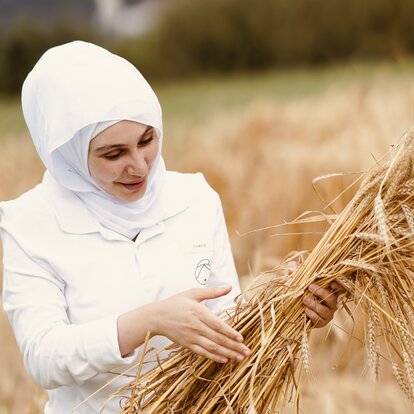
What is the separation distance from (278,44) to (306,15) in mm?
1017

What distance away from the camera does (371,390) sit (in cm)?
324

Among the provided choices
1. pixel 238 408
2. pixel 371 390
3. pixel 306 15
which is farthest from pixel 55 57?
pixel 306 15

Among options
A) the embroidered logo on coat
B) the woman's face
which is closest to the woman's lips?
the woman's face

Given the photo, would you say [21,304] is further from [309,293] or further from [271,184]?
[271,184]

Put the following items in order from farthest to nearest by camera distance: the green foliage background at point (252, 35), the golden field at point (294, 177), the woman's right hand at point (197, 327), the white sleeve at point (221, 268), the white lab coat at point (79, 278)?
the green foliage background at point (252, 35) → the golden field at point (294, 177) → the white sleeve at point (221, 268) → the white lab coat at point (79, 278) → the woman's right hand at point (197, 327)

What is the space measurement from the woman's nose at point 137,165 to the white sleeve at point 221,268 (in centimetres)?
27

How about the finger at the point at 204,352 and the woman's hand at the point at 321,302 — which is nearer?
the finger at the point at 204,352

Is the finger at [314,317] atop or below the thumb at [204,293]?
below

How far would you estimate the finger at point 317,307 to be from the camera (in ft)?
5.42

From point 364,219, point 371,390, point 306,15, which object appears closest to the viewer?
point 364,219

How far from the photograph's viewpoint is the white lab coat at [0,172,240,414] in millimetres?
1646

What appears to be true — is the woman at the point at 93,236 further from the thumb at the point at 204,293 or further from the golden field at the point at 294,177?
the golden field at the point at 294,177

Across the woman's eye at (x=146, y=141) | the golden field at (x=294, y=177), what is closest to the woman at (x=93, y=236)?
the woman's eye at (x=146, y=141)

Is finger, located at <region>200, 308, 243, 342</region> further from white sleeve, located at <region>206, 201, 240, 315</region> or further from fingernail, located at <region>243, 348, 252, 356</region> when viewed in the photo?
white sleeve, located at <region>206, 201, 240, 315</region>
